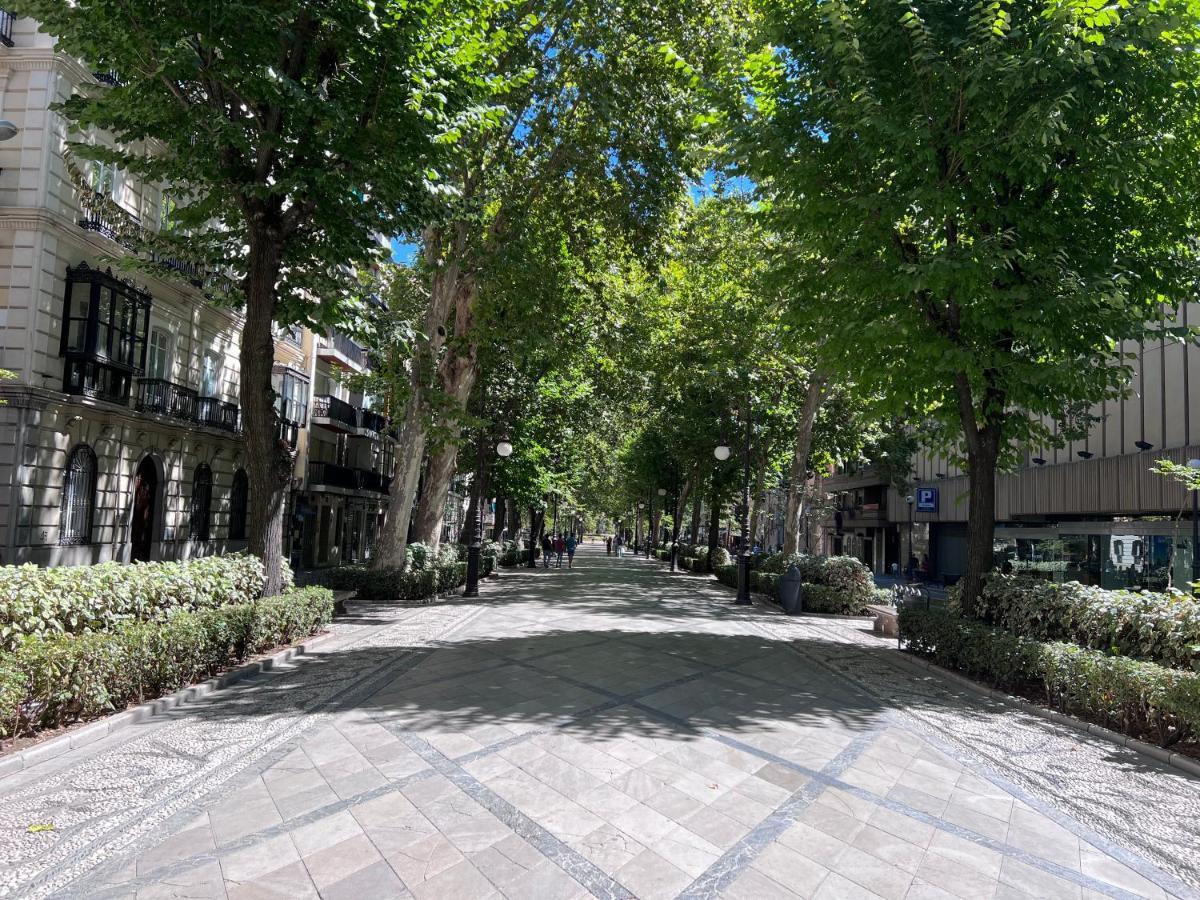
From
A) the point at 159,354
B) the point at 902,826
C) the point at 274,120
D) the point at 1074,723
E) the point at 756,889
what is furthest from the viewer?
the point at 159,354

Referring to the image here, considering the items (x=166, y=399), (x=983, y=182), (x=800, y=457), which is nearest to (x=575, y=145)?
(x=983, y=182)

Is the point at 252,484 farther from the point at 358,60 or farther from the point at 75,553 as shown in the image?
the point at 75,553

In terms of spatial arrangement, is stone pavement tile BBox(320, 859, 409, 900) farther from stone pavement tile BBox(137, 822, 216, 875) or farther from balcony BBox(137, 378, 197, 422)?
balcony BBox(137, 378, 197, 422)

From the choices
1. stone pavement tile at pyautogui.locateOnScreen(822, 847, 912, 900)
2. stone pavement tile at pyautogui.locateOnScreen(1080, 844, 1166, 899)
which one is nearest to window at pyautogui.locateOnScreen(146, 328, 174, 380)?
stone pavement tile at pyautogui.locateOnScreen(822, 847, 912, 900)

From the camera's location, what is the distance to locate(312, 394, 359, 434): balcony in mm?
31062

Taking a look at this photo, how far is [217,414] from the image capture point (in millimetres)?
21297

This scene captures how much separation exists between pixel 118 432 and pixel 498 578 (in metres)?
13.1

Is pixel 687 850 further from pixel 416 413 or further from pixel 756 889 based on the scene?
pixel 416 413

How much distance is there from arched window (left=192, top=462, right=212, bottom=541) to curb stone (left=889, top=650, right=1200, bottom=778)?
64.8 feet

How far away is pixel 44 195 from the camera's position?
588 inches

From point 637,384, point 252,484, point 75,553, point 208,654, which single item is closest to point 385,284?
point 637,384

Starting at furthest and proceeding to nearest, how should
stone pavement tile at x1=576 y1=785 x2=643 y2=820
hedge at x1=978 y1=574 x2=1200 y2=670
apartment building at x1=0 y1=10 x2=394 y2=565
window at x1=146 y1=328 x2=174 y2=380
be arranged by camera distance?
window at x1=146 y1=328 x2=174 y2=380 → apartment building at x1=0 y1=10 x2=394 y2=565 → hedge at x1=978 y1=574 x2=1200 y2=670 → stone pavement tile at x1=576 y1=785 x2=643 y2=820

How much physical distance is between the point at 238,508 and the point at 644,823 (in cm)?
2291

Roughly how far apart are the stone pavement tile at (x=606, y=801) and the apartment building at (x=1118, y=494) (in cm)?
1079
